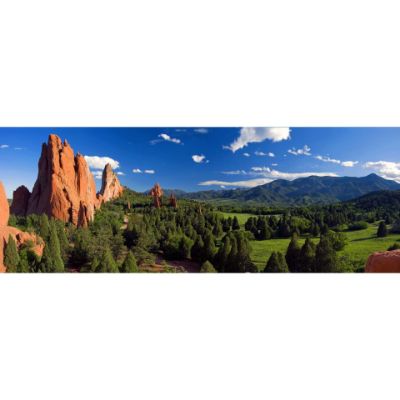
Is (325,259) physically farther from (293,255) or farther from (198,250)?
(198,250)

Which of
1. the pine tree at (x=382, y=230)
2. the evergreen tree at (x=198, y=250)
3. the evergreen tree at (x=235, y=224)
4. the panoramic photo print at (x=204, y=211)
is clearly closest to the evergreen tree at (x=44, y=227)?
the panoramic photo print at (x=204, y=211)

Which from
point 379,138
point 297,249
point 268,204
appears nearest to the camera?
point 379,138

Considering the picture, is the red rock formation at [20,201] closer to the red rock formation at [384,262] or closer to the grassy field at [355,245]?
the grassy field at [355,245]

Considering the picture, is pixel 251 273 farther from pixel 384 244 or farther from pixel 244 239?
pixel 384 244

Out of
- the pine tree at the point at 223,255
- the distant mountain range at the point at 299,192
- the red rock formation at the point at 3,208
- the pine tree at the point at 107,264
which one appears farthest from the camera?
the distant mountain range at the point at 299,192

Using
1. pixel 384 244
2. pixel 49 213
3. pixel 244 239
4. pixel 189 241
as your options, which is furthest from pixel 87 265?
pixel 384 244

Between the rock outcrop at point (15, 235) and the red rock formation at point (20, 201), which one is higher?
the red rock formation at point (20, 201)
